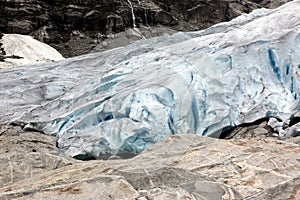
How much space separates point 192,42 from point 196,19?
19.6 meters

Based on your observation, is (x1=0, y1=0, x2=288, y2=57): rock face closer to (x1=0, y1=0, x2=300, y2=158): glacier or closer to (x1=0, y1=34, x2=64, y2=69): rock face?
(x1=0, y1=34, x2=64, y2=69): rock face

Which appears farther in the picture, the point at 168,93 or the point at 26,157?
the point at 168,93

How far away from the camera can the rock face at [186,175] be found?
2586 millimetres

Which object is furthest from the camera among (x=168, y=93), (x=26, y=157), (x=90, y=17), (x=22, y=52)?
(x=90, y=17)

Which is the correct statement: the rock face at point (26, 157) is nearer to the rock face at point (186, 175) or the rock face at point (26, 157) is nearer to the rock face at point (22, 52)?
the rock face at point (186, 175)

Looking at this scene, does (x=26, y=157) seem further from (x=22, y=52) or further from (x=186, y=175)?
(x=22, y=52)

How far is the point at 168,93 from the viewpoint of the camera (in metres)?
5.02

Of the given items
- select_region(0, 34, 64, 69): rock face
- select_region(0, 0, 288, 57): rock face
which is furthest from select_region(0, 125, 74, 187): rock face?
select_region(0, 0, 288, 57): rock face

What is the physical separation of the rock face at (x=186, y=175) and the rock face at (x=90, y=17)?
1903 cm

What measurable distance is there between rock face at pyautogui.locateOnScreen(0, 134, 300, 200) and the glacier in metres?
0.85

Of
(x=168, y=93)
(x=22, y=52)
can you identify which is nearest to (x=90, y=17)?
(x=22, y=52)

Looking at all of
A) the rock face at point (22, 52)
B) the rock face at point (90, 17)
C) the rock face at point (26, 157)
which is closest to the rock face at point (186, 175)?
the rock face at point (26, 157)

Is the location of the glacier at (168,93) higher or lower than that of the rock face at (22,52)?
higher

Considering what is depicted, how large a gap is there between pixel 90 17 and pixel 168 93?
2001 cm
